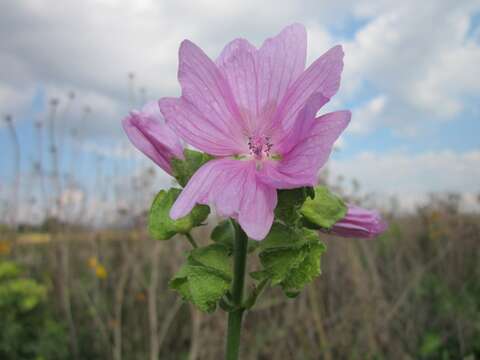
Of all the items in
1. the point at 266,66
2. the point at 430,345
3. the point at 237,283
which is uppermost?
the point at 266,66

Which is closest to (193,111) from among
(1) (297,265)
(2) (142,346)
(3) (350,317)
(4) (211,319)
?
(1) (297,265)

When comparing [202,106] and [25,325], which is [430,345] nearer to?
[202,106]

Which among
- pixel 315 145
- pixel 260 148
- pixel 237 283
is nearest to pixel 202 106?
pixel 260 148

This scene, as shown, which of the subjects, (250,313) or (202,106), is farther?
(250,313)

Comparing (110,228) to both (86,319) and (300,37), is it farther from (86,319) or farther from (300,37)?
(300,37)

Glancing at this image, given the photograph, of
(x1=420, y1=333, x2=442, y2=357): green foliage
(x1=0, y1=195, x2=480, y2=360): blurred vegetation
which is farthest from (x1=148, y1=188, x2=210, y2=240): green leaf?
(x1=420, y1=333, x2=442, y2=357): green foliage
